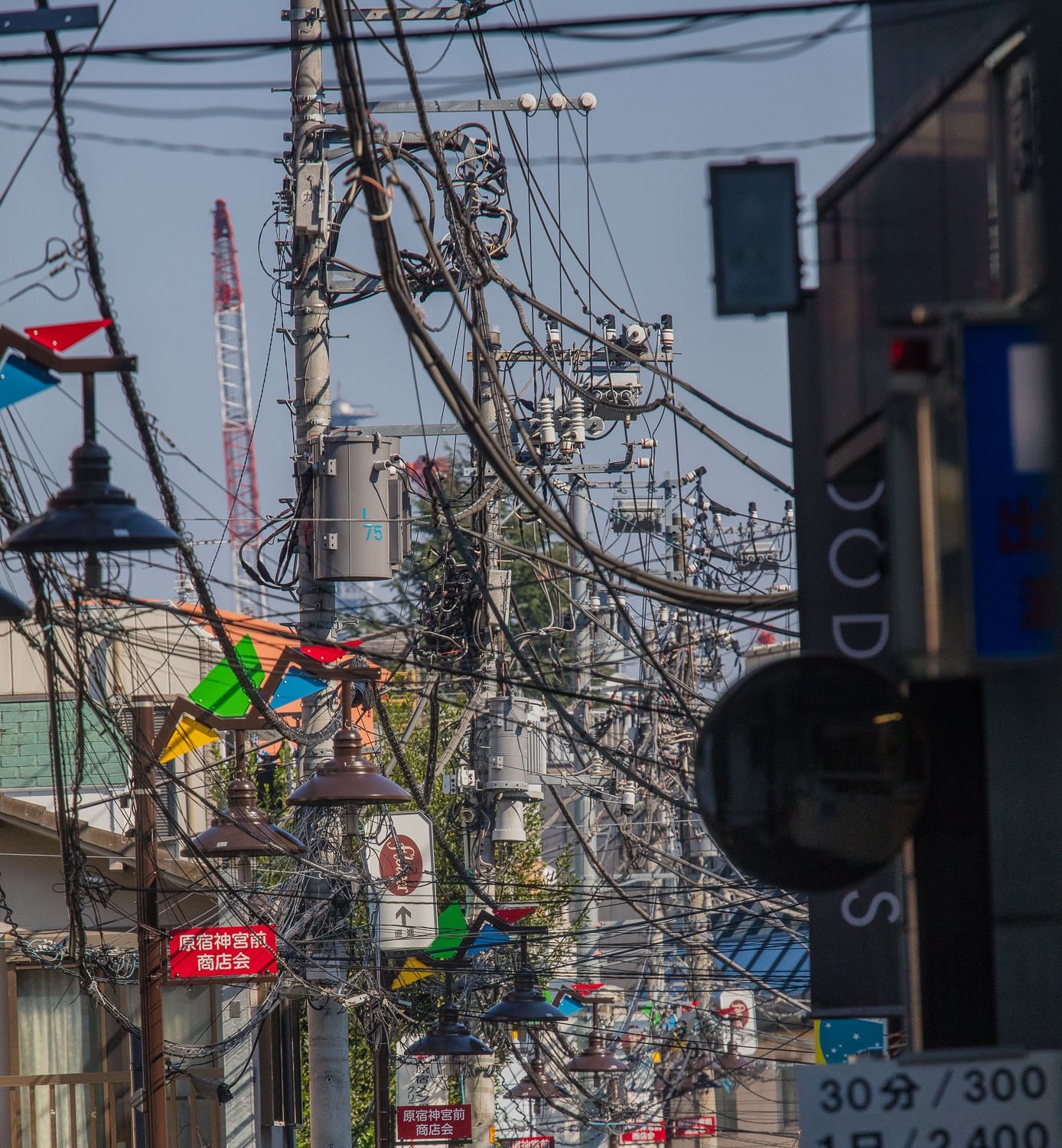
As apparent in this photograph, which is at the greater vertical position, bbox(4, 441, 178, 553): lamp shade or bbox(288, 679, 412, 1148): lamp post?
bbox(4, 441, 178, 553): lamp shade

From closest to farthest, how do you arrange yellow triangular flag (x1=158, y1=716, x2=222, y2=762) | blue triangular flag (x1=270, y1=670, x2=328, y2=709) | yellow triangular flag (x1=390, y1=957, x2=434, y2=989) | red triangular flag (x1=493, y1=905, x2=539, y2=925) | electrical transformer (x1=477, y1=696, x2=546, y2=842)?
blue triangular flag (x1=270, y1=670, x2=328, y2=709) → yellow triangular flag (x1=158, y1=716, x2=222, y2=762) → yellow triangular flag (x1=390, y1=957, x2=434, y2=989) → red triangular flag (x1=493, y1=905, x2=539, y2=925) → electrical transformer (x1=477, y1=696, x2=546, y2=842)

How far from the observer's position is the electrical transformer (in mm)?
18641

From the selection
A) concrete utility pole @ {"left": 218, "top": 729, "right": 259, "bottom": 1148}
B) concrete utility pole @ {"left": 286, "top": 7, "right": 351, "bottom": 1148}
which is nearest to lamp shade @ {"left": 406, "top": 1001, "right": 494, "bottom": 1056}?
concrete utility pole @ {"left": 286, "top": 7, "right": 351, "bottom": 1148}

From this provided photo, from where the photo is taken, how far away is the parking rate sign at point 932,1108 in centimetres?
530

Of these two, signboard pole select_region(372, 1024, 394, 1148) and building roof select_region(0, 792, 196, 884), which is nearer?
building roof select_region(0, 792, 196, 884)

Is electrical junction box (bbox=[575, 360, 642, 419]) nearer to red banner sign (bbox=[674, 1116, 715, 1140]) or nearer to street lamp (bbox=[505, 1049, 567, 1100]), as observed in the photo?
street lamp (bbox=[505, 1049, 567, 1100])

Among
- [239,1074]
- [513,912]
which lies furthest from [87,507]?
[239,1074]

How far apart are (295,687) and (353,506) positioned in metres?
1.44

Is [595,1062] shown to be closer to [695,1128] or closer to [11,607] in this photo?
[695,1128]

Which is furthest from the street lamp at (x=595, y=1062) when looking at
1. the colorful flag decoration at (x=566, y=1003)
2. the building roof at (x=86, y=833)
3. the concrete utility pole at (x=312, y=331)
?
the concrete utility pole at (x=312, y=331)

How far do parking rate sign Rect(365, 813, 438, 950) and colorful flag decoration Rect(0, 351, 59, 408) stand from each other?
801 centimetres

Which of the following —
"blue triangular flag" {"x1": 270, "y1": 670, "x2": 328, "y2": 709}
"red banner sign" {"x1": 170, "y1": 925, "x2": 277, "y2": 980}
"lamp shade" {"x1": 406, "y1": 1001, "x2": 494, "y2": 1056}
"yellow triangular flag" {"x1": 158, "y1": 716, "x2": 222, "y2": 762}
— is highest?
"blue triangular flag" {"x1": 270, "y1": 670, "x2": 328, "y2": 709}

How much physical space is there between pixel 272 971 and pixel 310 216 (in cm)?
639

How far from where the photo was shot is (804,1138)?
5312 millimetres
